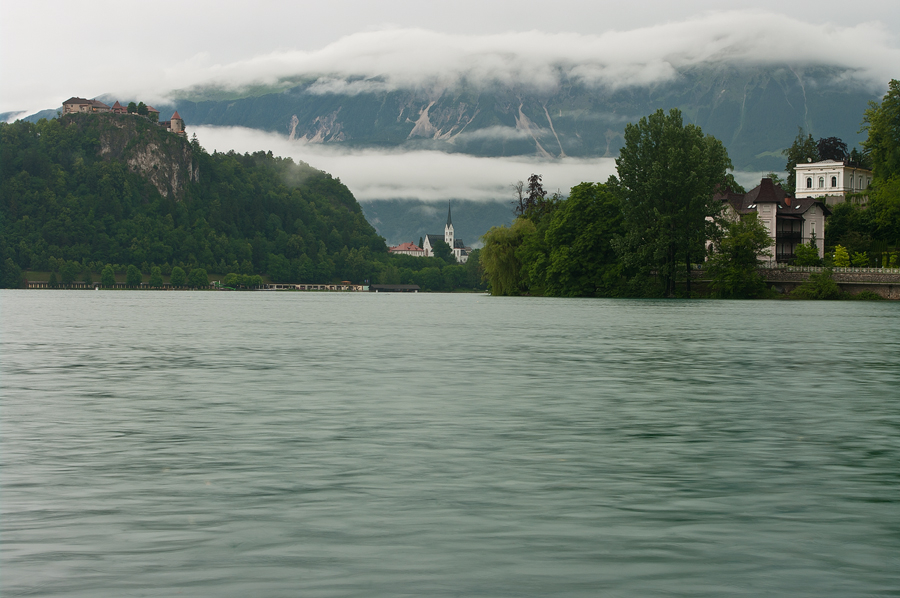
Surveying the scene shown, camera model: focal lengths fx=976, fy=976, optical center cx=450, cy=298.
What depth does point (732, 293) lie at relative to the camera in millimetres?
116312

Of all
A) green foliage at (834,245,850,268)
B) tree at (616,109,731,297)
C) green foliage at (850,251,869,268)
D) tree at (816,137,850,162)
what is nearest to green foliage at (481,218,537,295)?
tree at (616,109,731,297)

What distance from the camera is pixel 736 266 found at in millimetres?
115625

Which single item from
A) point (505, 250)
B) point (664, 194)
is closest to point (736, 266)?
point (664, 194)

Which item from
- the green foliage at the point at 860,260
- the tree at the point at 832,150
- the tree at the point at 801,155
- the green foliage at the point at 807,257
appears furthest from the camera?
the tree at the point at 801,155

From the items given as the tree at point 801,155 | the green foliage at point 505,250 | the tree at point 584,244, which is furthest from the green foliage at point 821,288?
the tree at point 801,155

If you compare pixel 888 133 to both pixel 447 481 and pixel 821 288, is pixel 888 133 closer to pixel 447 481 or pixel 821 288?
pixel 821 288

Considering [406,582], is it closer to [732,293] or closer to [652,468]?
[652,468]

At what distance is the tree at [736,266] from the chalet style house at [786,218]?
30160mm

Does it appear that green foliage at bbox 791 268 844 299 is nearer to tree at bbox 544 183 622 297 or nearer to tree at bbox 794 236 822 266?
tree at bbox 794 236 822 266

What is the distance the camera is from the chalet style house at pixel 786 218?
5758 inches

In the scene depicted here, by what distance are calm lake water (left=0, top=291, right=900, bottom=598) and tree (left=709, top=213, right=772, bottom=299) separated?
9105 cm

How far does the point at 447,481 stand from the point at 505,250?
110m

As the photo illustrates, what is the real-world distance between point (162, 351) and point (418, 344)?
31.8 ft

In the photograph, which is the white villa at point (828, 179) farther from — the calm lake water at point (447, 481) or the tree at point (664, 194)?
the calm lake water at point (447, 481)
